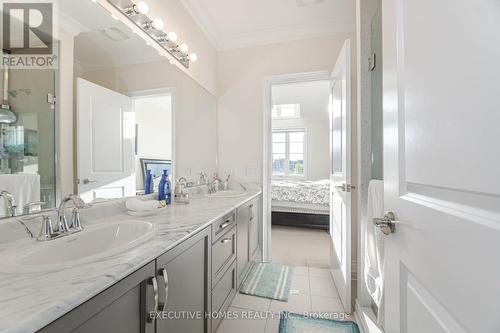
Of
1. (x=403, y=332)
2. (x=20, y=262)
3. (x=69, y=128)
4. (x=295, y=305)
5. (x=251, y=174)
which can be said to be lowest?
(x=295, y=305)

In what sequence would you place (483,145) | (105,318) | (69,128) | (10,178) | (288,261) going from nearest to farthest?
(483,145) < (105,318) < (10,178) < (69,128) < (288,261)

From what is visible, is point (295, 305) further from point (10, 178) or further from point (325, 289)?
point (10, 178)

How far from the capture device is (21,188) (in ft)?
2.93

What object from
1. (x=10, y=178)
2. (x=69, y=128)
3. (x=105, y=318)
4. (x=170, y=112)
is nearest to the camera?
(x=105, y=318)

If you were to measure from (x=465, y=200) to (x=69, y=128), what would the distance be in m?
1.49

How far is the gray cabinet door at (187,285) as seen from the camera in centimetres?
85

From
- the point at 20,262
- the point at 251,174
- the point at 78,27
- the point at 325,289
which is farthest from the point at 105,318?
the point at 251,174

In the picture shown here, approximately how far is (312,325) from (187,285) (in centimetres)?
110

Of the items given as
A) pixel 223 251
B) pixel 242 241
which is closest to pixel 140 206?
pixel 223 251

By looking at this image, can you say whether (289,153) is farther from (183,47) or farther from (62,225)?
(62,225)

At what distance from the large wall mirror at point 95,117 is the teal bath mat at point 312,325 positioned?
1429mm

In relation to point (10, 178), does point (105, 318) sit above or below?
below

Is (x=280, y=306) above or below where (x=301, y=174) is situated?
below

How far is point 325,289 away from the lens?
2.02 meters
